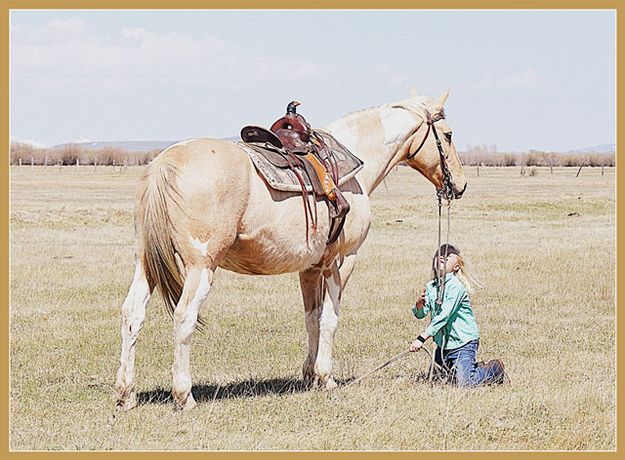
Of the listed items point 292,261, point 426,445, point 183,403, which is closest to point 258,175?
point 292,261

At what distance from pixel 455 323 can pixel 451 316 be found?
8 centimetres

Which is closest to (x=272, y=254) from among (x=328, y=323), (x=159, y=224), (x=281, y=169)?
(x=281, y=169)

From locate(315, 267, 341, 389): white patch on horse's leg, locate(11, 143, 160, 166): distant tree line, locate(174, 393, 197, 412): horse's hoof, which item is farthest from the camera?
locate(11, 143, 160, 166): distant tree line

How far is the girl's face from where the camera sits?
850cm

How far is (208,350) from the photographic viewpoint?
1030cm

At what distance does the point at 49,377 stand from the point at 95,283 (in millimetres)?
6585

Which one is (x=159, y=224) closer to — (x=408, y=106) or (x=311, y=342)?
(x=311, y=342)

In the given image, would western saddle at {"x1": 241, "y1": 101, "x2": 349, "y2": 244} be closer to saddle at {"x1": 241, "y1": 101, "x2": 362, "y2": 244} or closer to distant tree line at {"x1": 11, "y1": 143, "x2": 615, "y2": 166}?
saddle at {"x1": 241, "y1": 101, "x2": 362, "y2": 244}

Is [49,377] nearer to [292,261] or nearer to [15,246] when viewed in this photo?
[292,261]

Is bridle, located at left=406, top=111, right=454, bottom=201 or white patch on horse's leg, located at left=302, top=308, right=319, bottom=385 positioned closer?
white patch on horse's leg, located at left=302, top=308, right=319, bottom=385

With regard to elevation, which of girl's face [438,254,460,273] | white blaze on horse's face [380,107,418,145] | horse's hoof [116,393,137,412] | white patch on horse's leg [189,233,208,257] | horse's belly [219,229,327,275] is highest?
white blaze on horse's face [380,107,418,145]

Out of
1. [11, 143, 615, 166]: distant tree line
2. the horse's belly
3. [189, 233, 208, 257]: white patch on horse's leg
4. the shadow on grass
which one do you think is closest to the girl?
the shadow on grass

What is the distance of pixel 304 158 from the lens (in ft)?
25.8

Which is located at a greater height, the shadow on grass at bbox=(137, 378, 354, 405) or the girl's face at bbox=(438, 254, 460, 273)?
the girl's face at bbox=(438, 254, 460, 273)
